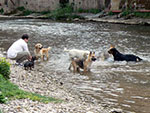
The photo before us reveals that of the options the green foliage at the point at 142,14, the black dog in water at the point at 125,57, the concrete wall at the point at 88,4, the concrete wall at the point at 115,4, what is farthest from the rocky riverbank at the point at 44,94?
the concrete wall at the point at 88,4

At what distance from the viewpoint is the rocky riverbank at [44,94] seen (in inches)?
249

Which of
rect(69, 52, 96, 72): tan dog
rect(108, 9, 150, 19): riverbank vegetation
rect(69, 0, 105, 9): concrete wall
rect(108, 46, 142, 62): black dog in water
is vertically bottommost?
rect(108, 46, 142, 62): black dog in water

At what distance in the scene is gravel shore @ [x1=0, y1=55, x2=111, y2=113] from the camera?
20.7 ft

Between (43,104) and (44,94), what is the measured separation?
1612 millimetres

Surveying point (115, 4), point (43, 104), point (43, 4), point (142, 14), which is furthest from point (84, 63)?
point (43, 4)

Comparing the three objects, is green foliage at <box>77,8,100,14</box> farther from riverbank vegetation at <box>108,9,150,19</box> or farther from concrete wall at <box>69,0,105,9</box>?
riverbank vegetation at <box>108,9,150,19</box>

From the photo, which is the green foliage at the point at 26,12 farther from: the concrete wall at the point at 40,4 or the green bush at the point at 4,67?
the green bush at the point at 4,67

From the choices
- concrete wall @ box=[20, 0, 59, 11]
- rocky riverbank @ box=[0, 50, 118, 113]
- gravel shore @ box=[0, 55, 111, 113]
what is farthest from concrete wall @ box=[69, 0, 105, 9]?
gravel shore @ box=[0, 55, 111, 113]

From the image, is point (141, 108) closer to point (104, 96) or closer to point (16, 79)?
point (104, 96)

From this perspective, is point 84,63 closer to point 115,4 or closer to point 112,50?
point 112,50

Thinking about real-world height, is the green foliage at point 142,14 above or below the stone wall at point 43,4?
below

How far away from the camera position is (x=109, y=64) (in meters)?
A: 14.2

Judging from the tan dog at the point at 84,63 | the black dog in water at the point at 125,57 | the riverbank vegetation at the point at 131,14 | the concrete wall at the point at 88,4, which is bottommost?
the black dog in water at the point at 125,57

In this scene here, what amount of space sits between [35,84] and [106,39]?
13.6 m
